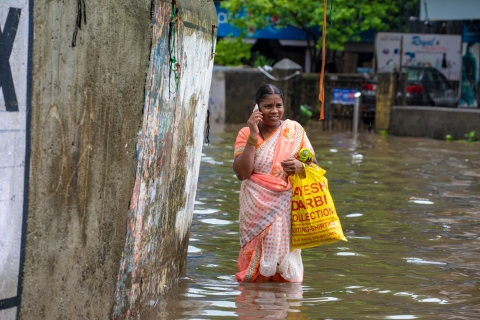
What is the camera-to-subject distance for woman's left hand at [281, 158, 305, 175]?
520 cm

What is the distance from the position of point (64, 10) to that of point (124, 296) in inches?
57.3

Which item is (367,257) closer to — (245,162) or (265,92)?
(245,162)

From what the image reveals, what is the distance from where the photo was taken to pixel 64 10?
366 cm

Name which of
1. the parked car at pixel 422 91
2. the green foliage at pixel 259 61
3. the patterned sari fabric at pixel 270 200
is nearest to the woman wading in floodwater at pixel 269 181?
the patterned sari fabric at pixel 270 200

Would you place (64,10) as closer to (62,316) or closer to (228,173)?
(62,316)

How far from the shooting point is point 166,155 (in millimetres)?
4586

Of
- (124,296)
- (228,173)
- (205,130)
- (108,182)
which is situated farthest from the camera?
(228,173)

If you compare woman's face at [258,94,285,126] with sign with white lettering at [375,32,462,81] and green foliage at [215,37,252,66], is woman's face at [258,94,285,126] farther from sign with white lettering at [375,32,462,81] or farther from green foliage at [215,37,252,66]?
green foliage at [215,37,252,66]

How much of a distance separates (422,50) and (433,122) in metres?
6.16

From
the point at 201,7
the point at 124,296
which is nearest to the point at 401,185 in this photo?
the point at 201,7

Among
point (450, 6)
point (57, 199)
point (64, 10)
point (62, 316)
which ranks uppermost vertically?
point (450, 6)

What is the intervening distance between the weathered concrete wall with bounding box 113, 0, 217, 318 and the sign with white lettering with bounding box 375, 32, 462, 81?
1848 centimetres

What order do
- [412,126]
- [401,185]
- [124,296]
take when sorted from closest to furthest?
1. [124,296]
2. [401,185]
3. [412,126]

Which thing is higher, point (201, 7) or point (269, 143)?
point (201, 7)
